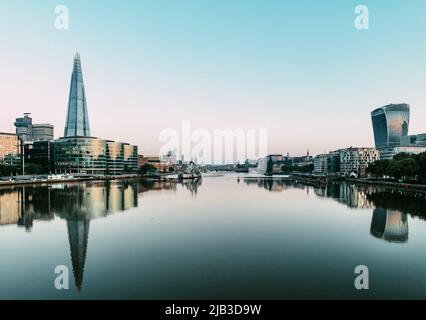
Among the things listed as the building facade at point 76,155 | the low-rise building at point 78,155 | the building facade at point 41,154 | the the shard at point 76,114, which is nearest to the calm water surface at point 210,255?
the building facade at point 76,155

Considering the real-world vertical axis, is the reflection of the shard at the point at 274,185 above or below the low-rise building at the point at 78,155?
below

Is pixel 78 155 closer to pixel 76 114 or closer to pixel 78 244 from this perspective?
pixel 76 114

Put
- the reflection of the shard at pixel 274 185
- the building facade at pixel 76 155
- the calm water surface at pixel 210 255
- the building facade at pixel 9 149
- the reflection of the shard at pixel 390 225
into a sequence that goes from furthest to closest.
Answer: the building facade at pixel 76 155, the building facade at pixel 9 149, the reflection of the shard at pixel 274 185, the reflection of the shard at pixel 390 225, the calm water surface at pixel 210 255

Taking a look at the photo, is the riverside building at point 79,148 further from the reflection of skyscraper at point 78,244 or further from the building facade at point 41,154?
the reflection of skyscraper at point 78,244

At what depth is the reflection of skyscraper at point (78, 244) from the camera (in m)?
18.7

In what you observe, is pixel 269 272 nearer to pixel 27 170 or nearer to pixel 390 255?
pixel 390 255

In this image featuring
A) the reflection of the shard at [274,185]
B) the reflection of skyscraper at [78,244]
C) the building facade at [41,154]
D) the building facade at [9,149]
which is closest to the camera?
the reflection of skyscraper at [78,244]

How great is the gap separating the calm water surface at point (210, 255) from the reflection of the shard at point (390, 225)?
0.12 meters

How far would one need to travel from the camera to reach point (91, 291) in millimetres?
15875

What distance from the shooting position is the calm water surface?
52.3 feet

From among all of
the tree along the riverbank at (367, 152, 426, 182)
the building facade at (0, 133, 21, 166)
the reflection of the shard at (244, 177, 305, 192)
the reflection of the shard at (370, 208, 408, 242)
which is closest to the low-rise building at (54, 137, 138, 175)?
the building facade at (0, 133, 21, 166)

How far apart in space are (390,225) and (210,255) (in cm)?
2485
